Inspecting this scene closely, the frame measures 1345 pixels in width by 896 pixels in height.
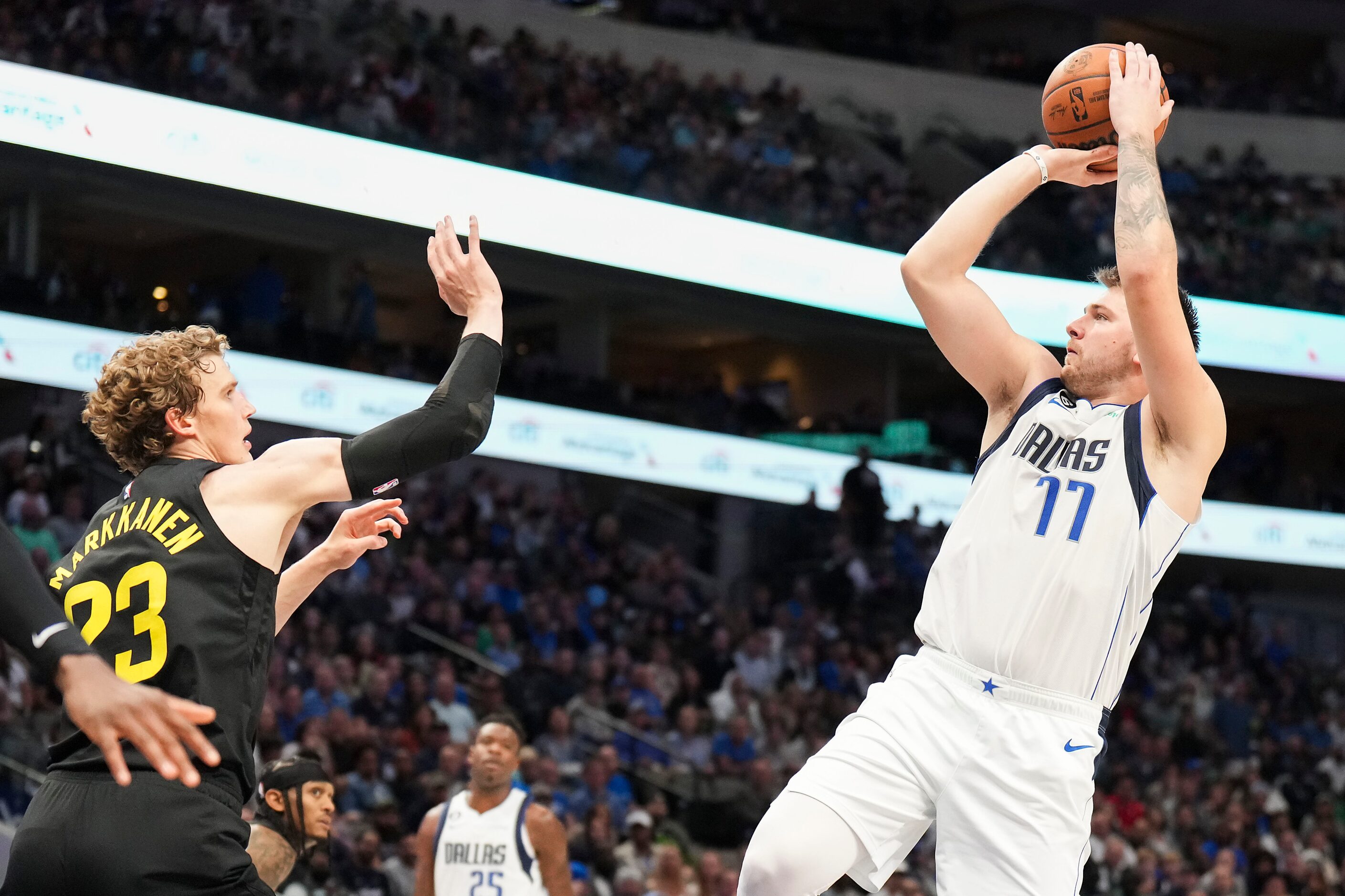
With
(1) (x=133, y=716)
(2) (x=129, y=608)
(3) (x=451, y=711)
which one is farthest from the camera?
(3) (x=451, y=711)

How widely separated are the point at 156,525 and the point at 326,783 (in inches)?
100

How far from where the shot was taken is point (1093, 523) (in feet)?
11.8

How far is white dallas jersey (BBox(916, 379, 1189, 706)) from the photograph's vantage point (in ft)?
11.7

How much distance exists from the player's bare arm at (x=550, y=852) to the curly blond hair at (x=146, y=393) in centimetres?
422

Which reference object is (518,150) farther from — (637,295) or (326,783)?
(326,783)

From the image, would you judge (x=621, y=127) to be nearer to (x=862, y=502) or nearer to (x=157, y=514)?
(x=862, y=502)

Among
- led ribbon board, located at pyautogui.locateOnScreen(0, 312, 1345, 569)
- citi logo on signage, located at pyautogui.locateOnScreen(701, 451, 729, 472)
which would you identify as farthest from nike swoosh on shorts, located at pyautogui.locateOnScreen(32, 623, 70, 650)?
citi logo on signage, located at pyautogui.locateOnScreen(701, 451, 729, 472)

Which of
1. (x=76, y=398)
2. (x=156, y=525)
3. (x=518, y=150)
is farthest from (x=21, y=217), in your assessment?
(x=156, y=525)

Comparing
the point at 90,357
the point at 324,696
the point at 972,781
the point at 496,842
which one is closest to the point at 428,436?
the point at 972,781

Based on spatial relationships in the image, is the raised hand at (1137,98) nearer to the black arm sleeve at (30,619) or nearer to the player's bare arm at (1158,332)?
the player's bare arm at (1158,332)

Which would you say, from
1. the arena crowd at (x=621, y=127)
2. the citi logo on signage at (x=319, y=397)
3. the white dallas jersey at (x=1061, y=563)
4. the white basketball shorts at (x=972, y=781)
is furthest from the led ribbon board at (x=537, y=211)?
the white basketball shorts at (x=972, y=781)

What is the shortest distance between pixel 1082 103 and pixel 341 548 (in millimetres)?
2477

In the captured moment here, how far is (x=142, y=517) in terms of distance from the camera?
308cm

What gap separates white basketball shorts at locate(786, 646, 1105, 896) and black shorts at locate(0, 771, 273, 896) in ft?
4.58
